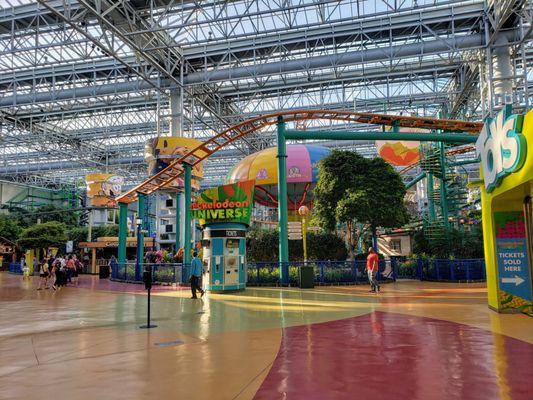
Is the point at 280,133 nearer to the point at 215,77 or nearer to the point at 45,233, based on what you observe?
the point at 215,77

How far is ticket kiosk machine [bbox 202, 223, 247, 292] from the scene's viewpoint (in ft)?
58.3

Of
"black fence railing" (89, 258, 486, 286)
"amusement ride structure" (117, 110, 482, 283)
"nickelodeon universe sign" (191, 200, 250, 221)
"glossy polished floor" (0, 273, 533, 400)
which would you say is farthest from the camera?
"amusement ride structure" (117, 110, 482, 283)

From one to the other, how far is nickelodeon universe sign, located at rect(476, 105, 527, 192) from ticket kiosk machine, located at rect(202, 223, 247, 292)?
999 cm

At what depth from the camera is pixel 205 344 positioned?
8.30m

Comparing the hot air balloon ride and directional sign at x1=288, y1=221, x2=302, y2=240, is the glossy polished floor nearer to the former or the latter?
directional sign at x1=288, y1=221, x2=302, y2=240

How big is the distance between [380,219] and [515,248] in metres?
11.1

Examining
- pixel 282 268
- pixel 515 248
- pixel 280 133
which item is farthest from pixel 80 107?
pixel 515 248

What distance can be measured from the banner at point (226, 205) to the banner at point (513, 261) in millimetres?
9800

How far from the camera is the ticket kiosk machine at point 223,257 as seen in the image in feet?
58.3

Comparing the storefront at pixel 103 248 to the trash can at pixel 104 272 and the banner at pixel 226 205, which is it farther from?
the banner at pixel 226 205

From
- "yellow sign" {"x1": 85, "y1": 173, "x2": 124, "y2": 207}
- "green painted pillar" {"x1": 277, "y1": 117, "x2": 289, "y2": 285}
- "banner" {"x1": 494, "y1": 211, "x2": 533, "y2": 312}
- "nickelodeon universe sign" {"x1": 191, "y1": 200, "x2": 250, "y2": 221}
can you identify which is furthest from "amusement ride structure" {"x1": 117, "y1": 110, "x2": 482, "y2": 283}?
"yellow sign" {"x1": 85, "y1": 173, "x2": 124, "y2": 207}

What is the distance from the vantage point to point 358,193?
71.1 feet

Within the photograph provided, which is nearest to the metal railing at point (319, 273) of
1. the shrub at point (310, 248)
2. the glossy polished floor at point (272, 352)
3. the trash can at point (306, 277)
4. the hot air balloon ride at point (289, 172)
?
the trash can at point (306, 277)

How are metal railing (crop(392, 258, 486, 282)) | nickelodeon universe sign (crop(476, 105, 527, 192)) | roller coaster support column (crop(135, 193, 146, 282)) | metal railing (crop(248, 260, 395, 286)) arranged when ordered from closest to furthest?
1. nickelodeon universe sign (crop(476, 105, 527, 192))
2. metal railing (crop(248, 260, 395, 286))
3. metal railing (crop(392, 258, 486, 282))
4. roller coaster support column (crop(135, 193, 146, 282))
